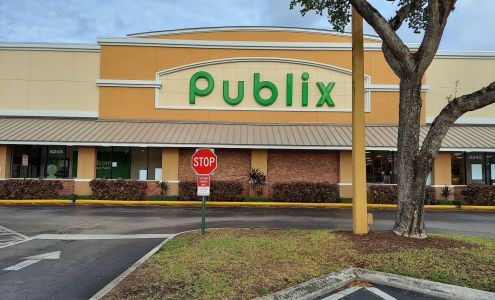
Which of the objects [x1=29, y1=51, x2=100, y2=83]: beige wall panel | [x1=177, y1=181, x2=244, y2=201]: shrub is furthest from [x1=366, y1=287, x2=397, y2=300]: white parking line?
[x1=29, y1=51, x2=100, y2=83]: beige wall panel

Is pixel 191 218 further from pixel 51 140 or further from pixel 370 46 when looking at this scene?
pixel 370 46

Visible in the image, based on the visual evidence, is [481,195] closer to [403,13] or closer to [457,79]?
[457,79]

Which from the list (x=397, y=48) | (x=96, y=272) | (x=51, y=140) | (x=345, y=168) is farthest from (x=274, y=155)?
(x=96, y=272)

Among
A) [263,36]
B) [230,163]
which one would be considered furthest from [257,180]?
[263,36]

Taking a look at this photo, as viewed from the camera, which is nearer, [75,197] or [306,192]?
[75,197]

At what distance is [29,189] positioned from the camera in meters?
21.0

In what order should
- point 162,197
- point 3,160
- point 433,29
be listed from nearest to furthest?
point 433,29
point 162,197
point 3,160

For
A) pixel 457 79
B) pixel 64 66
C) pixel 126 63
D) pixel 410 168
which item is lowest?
pixel 410 168

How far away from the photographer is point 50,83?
78.1ft

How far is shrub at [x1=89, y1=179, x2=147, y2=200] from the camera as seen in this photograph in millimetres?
21109

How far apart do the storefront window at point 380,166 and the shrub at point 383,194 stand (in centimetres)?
149

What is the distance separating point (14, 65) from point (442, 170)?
25.8 meters

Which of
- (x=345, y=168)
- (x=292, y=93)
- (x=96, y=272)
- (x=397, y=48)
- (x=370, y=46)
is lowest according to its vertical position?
(x=96, y=272)

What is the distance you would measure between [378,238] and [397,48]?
430 centimetres
